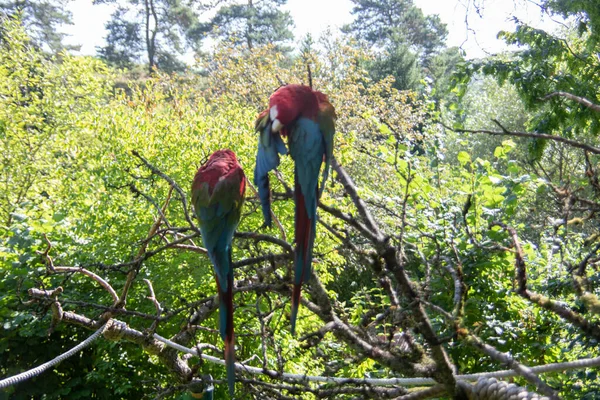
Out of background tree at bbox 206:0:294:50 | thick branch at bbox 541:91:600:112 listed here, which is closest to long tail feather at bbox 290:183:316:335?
thick branch at bbox 541:91:600:112

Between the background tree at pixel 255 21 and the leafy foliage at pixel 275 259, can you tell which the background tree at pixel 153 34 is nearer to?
the background tree at pixel 255 21

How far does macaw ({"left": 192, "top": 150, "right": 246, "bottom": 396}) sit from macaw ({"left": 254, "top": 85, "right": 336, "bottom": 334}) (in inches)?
5.8

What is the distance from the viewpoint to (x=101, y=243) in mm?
3639

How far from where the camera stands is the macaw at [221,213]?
1.17 metres

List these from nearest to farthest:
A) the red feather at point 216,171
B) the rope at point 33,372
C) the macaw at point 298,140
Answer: the macaw at point 298,140
the red feather at point 216,171
the rope at point 33,372

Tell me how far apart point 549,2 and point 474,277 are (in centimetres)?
281

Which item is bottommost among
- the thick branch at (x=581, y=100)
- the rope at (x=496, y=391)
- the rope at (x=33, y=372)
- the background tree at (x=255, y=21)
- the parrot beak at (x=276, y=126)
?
the rope at (x=496, y=391)

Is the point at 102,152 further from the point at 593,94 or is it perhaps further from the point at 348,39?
the point at 348,39

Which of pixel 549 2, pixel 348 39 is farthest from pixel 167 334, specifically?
pixel 348 39

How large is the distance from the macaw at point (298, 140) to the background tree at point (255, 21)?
607 inches

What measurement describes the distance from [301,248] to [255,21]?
16236 millimetres

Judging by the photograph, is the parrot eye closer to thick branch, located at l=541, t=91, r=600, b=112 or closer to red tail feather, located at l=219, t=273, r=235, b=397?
red tail feather, located at l=219, t=273, r=235, b=397

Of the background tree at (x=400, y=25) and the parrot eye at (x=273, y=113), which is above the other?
the background tree at (x=400, y=25)

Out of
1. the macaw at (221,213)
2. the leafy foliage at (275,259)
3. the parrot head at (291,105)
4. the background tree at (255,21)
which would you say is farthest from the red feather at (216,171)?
the background tree at (255,21)
